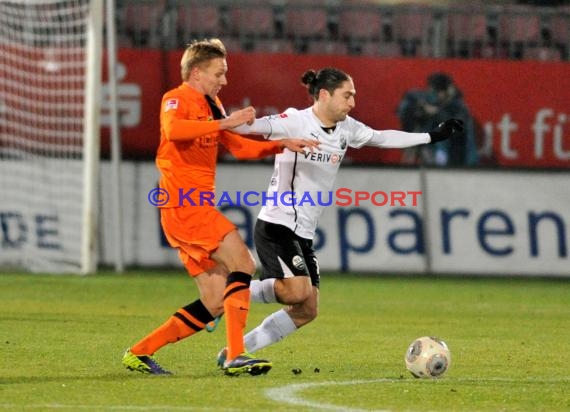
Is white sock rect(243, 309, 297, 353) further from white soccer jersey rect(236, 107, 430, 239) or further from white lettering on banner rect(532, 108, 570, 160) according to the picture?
white lettering on banner rect(532, 108, 570, 160)

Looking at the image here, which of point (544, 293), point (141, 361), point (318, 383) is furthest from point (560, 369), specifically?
point (544, 293)

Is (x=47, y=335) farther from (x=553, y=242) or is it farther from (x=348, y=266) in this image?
(x=553, y=242)

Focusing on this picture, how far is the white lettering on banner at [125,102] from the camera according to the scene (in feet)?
56.9

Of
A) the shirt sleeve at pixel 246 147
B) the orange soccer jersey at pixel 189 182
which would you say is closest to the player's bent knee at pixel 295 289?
the orange soccer jersey at pixel 189 182

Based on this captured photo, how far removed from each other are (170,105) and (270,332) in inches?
59.4

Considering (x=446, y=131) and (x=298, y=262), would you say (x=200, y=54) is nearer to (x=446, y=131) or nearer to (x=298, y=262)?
(x=298, y=262)

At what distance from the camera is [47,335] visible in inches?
388

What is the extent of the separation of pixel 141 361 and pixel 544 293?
8.11 meters

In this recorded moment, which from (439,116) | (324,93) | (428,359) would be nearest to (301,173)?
(324,93)

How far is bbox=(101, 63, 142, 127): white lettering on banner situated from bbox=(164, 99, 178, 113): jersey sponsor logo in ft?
32.4

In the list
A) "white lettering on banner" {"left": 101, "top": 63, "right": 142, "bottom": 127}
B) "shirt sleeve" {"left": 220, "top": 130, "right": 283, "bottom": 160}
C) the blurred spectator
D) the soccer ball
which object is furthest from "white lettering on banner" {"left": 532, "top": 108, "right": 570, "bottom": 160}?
the soccer ball

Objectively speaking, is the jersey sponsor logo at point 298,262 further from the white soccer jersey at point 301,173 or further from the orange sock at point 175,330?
the orange sock at point 175,330

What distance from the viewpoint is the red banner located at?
17281 millimetres

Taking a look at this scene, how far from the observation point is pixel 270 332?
26.7 ft
